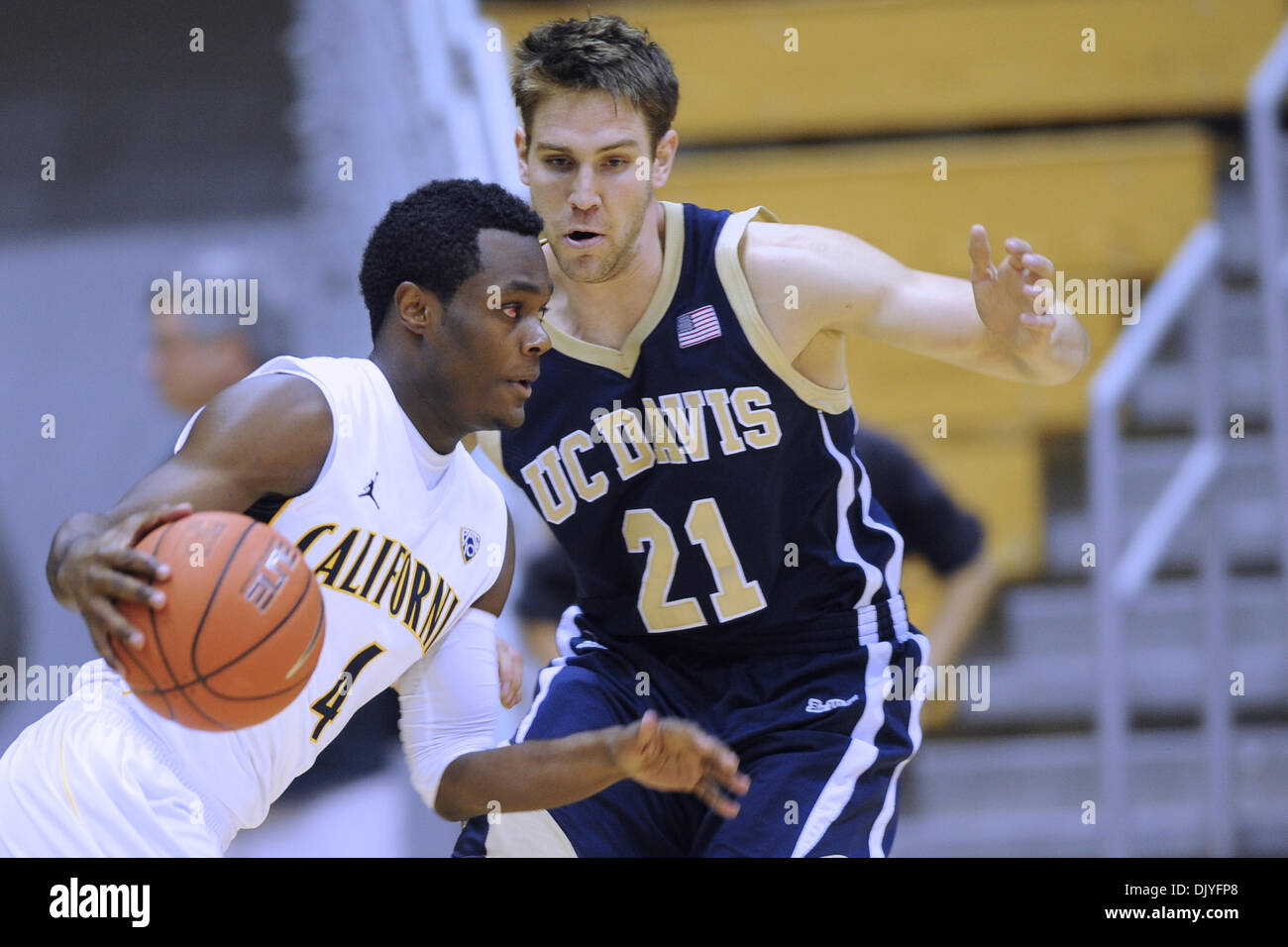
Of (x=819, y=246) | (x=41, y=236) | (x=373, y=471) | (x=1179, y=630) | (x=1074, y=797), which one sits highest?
(x=41, y=236)

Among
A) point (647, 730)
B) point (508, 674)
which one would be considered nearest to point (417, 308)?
point (508, 674)

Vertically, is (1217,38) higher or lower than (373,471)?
higher

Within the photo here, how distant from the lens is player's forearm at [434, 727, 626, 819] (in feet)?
8.27

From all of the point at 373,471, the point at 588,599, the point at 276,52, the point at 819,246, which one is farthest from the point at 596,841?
the point at 276,52

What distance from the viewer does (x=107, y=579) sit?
204 cm

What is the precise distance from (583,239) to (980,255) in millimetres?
806

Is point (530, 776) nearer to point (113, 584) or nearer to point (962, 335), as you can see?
point (113, 584)

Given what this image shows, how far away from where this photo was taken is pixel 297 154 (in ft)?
16.4

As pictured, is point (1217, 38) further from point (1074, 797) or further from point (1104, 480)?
point (1074, 797)

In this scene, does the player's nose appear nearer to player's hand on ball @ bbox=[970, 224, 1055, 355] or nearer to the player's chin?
the player's chin

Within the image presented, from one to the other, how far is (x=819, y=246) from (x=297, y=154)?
263 centimetres

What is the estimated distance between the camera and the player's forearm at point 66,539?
2094mm

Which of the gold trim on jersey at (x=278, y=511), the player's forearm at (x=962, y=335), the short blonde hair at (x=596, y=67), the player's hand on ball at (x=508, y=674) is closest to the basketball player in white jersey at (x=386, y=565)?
the gold trim on jersey at (x=278, y=511)

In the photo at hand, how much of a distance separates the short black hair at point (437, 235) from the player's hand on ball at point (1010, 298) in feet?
2.81
